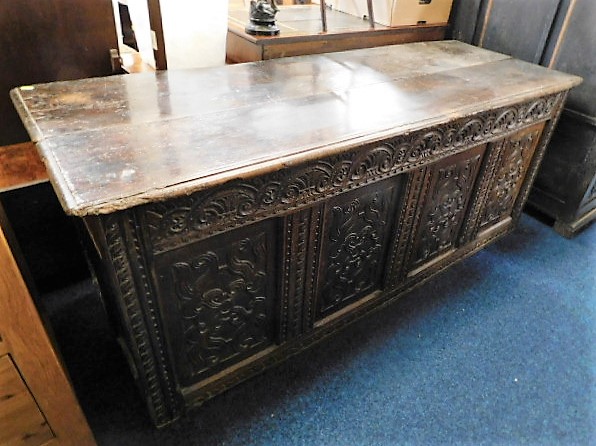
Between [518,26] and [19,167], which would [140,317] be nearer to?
[19,167]

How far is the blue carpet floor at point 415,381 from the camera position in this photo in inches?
48.1

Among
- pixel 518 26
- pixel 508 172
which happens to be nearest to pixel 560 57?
pixel 518 26

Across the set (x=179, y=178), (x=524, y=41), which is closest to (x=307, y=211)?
(x=179, y=178)

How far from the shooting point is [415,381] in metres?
1.37

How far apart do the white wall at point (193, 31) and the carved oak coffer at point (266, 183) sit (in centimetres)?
17

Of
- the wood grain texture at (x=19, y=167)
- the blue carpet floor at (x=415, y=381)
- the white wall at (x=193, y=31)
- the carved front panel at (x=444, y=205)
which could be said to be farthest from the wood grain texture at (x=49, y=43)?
the carved front panel at (x=444, y=205)

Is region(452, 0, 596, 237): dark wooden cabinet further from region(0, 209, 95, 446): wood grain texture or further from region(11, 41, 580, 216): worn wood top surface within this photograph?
region(0, 209, 95, 446): wood grain texture

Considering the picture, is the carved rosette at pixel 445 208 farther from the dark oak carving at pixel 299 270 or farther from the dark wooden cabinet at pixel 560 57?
the dark wooden cabinet at pixel 560 57

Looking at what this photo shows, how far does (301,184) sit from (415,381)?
0.79 metres

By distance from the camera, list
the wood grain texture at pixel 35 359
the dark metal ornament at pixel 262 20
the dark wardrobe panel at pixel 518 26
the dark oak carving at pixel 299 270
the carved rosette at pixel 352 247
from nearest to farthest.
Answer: the wood grain texture at pixel 35 359, the dark oak carving at pixel 299 270, the carved rosette at pixel 352 247, the dark metal ornament at pixel 262 20, the dark wardrobe panel at pixel 518 26

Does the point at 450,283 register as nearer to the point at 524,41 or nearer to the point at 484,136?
the point at 484,136

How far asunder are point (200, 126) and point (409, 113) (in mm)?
560

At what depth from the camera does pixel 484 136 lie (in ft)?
4.56

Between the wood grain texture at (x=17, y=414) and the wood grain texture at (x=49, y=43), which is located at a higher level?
the wood grain texture at (x=49, y=43)
